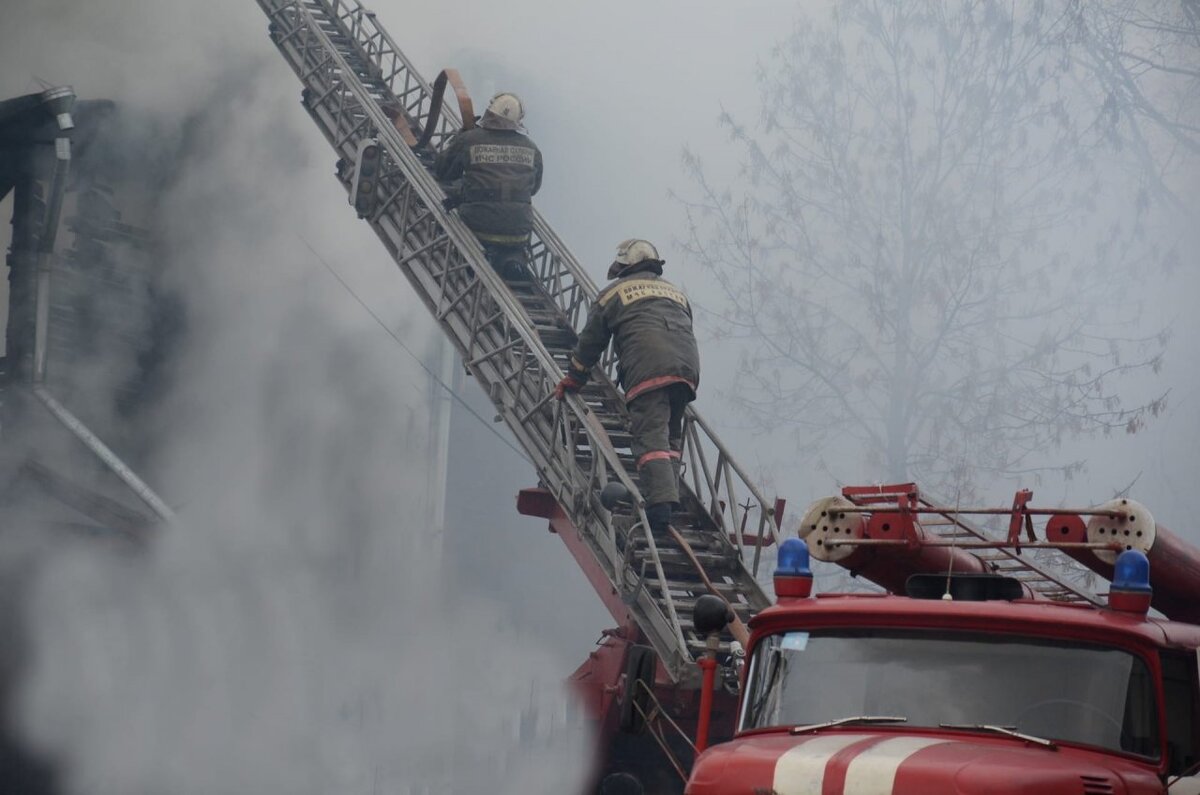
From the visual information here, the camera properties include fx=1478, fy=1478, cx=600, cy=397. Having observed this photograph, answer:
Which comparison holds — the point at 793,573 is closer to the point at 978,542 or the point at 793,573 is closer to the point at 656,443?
the point at 978,542

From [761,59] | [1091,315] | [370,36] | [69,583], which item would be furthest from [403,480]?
[1091,315]

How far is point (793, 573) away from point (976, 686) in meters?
0.80

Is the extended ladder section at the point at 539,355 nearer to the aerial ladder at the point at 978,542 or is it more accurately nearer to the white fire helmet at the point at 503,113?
the white fire helmet at the point at 503,113

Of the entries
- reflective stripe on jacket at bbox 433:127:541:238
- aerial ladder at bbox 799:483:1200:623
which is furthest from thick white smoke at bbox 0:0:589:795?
aerial ladder at bbox 799:483:1200:623

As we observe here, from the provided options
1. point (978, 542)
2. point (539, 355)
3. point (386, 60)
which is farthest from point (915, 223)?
point (978, 542)

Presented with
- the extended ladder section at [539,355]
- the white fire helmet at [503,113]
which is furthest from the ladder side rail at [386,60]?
the white fire helmet at [503,113]

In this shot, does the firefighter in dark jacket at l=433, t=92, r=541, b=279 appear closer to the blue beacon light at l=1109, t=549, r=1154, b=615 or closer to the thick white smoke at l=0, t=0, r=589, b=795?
the thick white smoke at l=0, t=0, r=589, b=795

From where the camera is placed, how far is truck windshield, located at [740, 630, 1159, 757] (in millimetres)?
4457

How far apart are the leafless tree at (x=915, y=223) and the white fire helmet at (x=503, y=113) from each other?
5.88 metres

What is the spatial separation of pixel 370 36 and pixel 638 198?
4.30 metres

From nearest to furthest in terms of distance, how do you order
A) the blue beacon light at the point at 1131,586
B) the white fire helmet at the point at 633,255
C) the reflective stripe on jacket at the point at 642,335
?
the blue beacon light at the point at 1131,586
the reflective stripe on jacket at the point at 642,335
the white fire helmet at the point at 633,255

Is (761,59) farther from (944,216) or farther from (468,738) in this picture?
(468,738)

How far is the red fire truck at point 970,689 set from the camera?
415 centimetres

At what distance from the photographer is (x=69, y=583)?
10.3 metres
